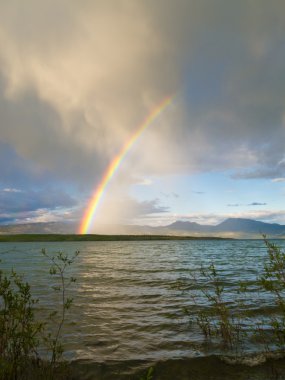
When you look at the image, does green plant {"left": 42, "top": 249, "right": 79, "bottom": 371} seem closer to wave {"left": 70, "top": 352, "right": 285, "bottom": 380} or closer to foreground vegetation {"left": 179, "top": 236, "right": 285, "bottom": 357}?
wave {"left": 70, "top": 352, "right": 285, "bottom": 380}

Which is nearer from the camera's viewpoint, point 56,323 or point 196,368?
point 196,368

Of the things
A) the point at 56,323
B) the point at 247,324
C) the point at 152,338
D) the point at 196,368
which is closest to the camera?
the point at 196,368

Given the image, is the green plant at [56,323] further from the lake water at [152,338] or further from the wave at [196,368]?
the wave at [196,368]

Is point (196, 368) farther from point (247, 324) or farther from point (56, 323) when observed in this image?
point (56, 323)

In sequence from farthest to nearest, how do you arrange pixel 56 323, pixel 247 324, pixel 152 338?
pixel 56 323 → pixel 247 324 → pixel 152 338

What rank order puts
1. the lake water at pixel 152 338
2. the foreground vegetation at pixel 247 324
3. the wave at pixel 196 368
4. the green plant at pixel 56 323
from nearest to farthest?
the green plant at pixel 56 323, the wave at pixel 196 368, the lake water at pixel 152 338, the foreground vegetation at pixel 247 324

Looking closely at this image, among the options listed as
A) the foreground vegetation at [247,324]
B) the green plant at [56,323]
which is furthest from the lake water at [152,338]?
the green plant at [56,323]

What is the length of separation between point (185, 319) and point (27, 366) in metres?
8.37

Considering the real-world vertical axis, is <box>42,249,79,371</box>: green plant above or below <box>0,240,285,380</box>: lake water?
above

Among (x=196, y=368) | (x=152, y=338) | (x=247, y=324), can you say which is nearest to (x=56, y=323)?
(x=152, y=338)

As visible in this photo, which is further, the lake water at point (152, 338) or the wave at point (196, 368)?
the lake water at point (152, 338)

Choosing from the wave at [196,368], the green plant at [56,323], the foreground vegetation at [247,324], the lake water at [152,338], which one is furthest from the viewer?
the foreground vegetation at [247,324]

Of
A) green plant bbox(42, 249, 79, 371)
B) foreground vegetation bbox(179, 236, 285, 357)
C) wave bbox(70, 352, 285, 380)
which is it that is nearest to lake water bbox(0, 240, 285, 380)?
wave bbox(70, 352, 285, 380)

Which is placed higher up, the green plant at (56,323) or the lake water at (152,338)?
the green plant at (56,323)
